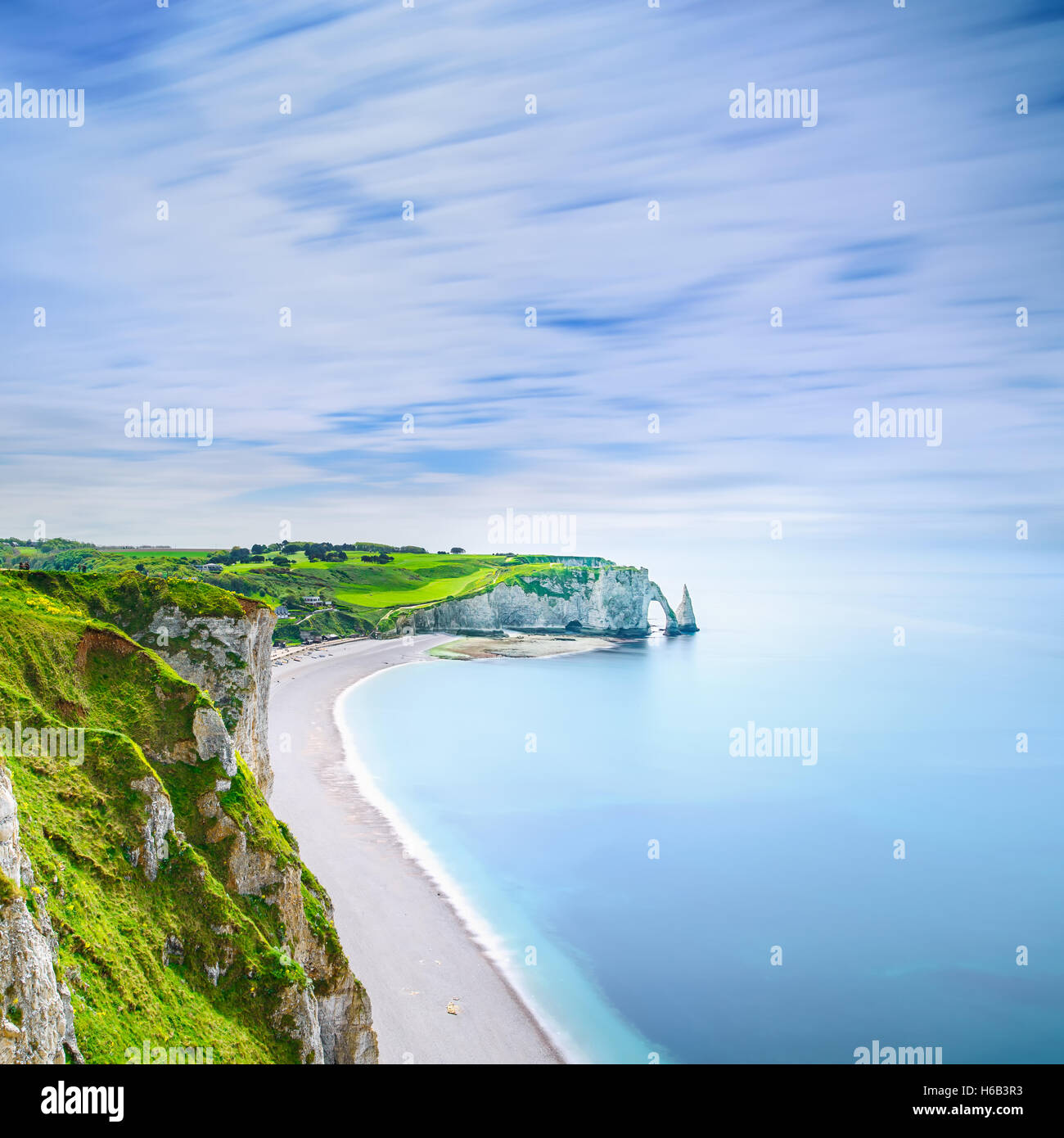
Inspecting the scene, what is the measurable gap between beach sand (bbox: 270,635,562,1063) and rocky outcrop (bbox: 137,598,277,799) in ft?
37.2

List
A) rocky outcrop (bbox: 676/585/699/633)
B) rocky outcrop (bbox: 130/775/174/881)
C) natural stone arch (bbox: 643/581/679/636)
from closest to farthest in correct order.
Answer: rocky outcrop (bbox: 130/775/174/881) < natural stone arch (bbox: 643/581/679/636) < rocky outcrop (bbox: 676/585/699/633)

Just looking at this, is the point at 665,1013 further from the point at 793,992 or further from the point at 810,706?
the point at 810,706

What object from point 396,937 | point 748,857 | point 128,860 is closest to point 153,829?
point 128,860

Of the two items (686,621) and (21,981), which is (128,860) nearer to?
(21,981)

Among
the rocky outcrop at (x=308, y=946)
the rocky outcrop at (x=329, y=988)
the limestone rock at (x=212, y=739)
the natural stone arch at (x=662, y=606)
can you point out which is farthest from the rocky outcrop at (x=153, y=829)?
the natural stone arch at (x=662, y=606)

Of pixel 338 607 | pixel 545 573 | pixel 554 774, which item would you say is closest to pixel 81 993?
pixel 554 774

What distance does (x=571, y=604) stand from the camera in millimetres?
184250

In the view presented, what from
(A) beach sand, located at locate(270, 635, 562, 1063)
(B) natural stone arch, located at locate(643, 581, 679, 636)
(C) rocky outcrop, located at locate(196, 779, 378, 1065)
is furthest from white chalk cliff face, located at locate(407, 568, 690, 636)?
(C) rocky outcrop, located at locate(196, 779, 378, 1065)

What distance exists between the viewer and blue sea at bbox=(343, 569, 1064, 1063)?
119 feet

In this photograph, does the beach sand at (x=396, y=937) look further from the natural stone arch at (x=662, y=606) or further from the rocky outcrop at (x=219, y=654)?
the natural stone arch at (x=662, y=606)

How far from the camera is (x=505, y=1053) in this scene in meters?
31.2

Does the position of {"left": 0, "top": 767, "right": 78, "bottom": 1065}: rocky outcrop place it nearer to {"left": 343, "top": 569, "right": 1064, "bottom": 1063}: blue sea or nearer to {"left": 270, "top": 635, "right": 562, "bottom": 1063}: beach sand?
{"left": 270, "top": 635, "right": 562, "bottom": 1063}: beach sand

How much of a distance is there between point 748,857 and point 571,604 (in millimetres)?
129295
